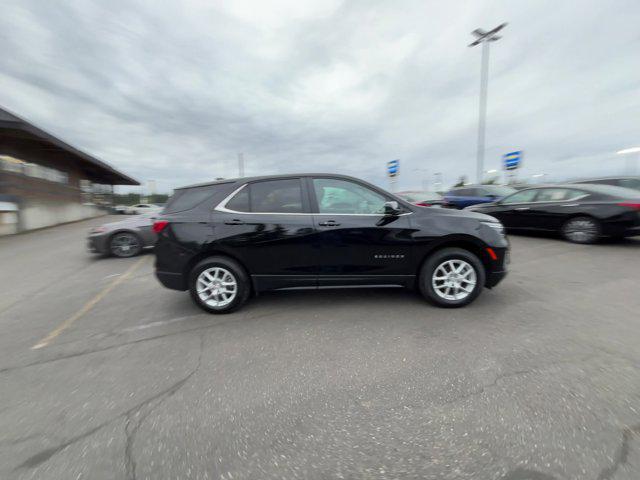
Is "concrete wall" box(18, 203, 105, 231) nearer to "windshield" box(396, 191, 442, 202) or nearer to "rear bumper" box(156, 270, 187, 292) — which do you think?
"rear bumper" box(156, 270, 187, 292)

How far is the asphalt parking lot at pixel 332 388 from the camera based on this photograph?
5.61 feet

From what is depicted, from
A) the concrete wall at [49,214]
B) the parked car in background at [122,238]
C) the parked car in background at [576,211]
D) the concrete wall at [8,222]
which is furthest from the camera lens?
the concrete wall at [49,214]

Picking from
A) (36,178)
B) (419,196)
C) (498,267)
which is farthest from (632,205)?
(36,178)

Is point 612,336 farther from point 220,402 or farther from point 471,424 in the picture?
point 220,402

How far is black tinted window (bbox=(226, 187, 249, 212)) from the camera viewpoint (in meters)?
3.79

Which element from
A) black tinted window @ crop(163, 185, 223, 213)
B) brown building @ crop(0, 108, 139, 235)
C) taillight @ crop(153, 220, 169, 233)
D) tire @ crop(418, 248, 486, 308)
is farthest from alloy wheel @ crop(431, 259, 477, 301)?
brown building @ crop(0, 108, 139, 235)

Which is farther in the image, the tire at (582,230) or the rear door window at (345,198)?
the tire at (582,230)

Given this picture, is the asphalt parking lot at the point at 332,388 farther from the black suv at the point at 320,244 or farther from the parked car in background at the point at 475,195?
the parked car in background at the point at 475,195

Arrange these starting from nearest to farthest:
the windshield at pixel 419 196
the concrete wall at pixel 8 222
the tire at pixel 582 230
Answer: the tire at pixel 582 230 → the windshield at pixel 419 196 → the concrete wall at pixel 8 222

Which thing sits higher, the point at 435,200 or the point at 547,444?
the point at 435,200

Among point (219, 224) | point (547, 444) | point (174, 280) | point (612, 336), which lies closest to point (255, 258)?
point (219, 224)

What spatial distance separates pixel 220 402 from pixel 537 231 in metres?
8.62

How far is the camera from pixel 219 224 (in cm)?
373

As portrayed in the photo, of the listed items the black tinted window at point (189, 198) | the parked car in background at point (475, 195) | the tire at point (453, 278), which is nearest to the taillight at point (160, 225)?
the black tinted window at point (189, 198)
